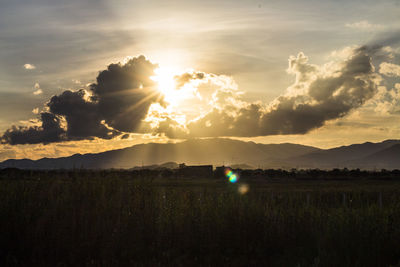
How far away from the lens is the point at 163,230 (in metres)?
11.5

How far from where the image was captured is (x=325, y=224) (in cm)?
1267

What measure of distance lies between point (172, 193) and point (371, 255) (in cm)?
600

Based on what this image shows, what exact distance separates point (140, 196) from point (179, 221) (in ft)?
4.67

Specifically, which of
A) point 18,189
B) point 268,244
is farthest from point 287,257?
point 18,189

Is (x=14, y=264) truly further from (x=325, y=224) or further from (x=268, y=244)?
(x=325, y=224)

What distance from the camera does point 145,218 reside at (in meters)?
11.8

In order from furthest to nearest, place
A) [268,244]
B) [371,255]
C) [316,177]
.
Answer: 1. [316,177]
2. [268,244]
3. [371,255]

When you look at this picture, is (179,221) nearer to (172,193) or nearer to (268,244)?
(172,193)

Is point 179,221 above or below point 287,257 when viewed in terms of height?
above

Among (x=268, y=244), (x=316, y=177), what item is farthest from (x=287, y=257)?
(x=316, y=177)

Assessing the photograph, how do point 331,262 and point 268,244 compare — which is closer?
point 331,262

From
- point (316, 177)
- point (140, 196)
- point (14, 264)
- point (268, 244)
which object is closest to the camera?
point (14, 264)

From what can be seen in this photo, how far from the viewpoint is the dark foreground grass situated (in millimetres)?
10219

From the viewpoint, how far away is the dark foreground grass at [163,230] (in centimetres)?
1022
